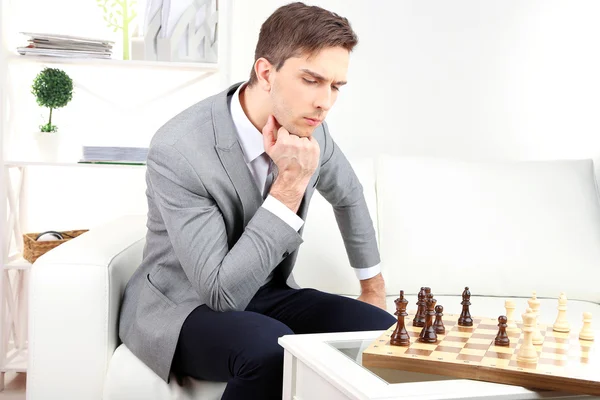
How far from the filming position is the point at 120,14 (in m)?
2.90

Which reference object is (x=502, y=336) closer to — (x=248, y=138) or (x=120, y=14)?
(x=248, y=138)

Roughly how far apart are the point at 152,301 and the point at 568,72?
200 cm

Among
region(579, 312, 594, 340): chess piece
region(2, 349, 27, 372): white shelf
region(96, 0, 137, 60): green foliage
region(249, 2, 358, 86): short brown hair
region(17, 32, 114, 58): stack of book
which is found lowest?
region(2, 349, 27, 372): white shelf

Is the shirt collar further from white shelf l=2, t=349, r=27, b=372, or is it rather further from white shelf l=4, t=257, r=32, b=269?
white shelf l=2, t=349, r=27, b=372

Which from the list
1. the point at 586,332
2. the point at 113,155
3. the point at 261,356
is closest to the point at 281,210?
the point at 261,356

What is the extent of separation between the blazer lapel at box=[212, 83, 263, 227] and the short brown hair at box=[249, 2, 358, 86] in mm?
171

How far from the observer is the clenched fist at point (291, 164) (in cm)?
178

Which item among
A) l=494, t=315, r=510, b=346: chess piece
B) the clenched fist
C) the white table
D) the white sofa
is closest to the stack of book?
the white sofa

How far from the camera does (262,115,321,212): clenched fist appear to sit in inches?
70.1

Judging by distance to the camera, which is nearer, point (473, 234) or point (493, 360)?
point (493, 360)

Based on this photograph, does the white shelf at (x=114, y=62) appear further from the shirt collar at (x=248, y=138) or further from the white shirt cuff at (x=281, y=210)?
the white shirt cuff at (x=281, y=210)

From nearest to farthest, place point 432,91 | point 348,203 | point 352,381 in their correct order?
1. point 352,381
2. point 348,203
3. point 432,91

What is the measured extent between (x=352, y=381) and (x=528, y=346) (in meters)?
0.31

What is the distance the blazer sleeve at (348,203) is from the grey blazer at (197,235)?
0.14 metres
